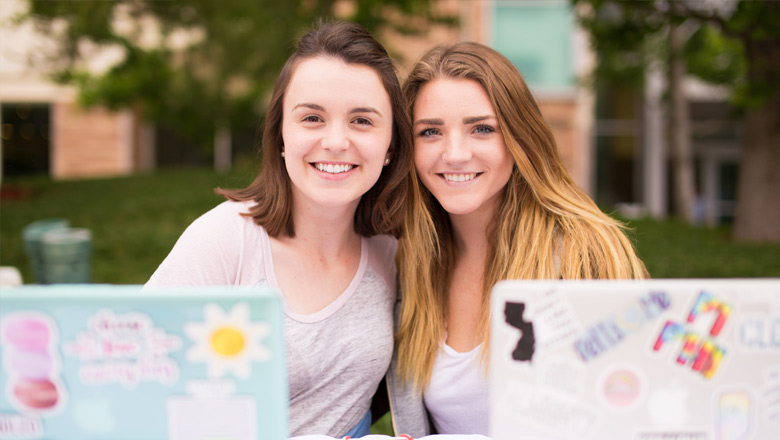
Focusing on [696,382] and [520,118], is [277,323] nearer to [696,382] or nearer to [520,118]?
[696,382]

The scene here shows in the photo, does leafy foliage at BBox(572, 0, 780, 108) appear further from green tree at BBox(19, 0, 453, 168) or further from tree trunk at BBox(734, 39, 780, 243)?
green tree at BBox(19, 0, 453, 168)

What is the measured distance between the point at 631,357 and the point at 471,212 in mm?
1156

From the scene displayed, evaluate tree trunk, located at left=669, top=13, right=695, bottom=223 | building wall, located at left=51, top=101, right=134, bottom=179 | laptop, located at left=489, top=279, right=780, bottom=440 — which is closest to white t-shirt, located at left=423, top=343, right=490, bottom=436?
laptop, located at left=489, top=279, right=780, bottom=440

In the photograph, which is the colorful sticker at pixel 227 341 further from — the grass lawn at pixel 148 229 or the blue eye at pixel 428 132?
the grass lawn at pixel 148 229

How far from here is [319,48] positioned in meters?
1.88

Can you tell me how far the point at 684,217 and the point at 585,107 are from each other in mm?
5365

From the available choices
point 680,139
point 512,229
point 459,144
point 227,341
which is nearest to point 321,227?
point 459,144

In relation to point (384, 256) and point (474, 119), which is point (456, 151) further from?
point (384, 256)

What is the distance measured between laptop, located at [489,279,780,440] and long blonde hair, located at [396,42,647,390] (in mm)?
789

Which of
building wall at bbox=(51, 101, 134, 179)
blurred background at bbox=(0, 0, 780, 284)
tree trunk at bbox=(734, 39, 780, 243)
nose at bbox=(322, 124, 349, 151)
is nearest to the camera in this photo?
nose at bbox=(322, 124, 349, 151)

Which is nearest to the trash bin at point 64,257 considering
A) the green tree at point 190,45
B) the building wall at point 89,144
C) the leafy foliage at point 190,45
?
the green tree at point 190,45

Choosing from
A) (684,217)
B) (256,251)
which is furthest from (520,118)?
(684,217)

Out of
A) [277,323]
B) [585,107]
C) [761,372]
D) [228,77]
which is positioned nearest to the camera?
[277,323]

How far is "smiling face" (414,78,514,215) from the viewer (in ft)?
6.51
